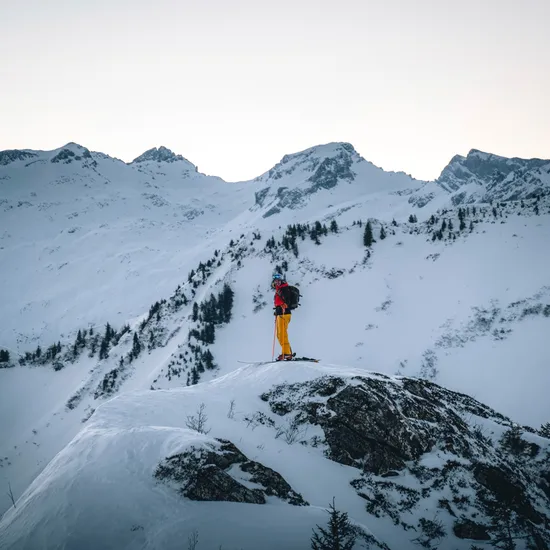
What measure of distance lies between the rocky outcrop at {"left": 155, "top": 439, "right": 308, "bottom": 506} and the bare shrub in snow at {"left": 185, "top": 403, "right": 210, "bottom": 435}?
166cm

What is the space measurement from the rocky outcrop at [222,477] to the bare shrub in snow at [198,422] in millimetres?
1658

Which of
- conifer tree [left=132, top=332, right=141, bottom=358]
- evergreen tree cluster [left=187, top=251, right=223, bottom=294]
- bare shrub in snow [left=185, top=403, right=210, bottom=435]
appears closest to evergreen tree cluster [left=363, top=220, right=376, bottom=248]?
evergreen tree cluster [left=187, top=251, right=223, bottom=294]

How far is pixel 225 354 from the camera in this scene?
5319cm

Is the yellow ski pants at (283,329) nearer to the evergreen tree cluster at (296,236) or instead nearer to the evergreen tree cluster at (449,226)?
the evergreen tree cluster at (296,236)

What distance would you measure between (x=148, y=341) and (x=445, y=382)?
160ft

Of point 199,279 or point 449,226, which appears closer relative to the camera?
point 449,226

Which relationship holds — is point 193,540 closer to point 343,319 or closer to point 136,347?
point 343,319

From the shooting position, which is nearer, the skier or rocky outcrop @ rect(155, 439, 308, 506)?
rocky outcrop @ rect(155, 439, 308, 506)

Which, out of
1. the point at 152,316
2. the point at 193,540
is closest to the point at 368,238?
the point at 152,316

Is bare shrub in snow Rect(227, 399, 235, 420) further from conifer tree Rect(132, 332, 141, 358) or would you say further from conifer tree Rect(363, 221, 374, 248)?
conifer tree Rect(363, 221, 374, 248)

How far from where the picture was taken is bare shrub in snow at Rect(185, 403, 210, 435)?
10.1 meters

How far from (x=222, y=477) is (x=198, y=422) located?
321 centimetres

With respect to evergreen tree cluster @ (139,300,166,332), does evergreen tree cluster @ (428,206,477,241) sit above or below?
above

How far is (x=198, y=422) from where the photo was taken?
10414 mm
